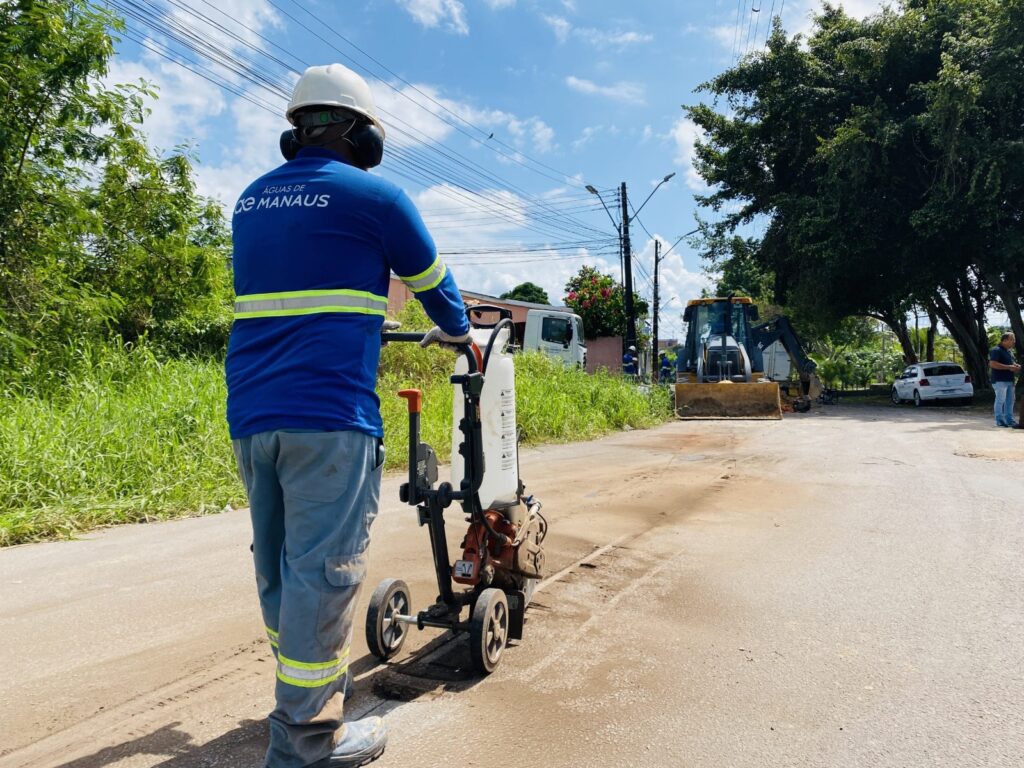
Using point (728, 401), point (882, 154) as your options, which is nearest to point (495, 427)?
point (728, 401)

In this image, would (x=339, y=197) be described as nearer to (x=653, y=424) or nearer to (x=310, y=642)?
(x=310, y=642)

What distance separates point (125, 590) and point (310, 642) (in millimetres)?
2580

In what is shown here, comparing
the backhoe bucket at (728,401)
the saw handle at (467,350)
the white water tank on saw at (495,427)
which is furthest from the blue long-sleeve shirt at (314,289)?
the backhoe bucket at (728,401)

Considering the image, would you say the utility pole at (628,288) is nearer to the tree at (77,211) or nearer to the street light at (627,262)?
the street light at (627,262)

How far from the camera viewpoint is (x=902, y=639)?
3611 mm

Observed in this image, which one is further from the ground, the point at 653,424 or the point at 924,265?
the point at 924,265

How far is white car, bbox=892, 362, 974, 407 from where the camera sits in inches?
990

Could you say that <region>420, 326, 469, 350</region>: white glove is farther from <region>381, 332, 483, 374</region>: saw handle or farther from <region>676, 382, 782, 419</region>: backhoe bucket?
<region>676, 382, 782, 419</region>: backhoe bucket

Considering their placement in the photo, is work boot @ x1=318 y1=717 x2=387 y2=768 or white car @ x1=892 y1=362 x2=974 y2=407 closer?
work boot @ x1=318 y1=717 x2=387 y2=768

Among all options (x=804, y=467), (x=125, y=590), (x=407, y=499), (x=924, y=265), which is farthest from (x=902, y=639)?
(x=924, y=265)

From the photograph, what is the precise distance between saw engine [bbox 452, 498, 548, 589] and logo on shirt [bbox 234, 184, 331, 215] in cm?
156

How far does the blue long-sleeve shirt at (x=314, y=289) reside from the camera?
224cm

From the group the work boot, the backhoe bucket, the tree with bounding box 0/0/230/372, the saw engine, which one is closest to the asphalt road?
the work boot

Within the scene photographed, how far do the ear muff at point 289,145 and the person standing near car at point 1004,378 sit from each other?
16.1 metres
